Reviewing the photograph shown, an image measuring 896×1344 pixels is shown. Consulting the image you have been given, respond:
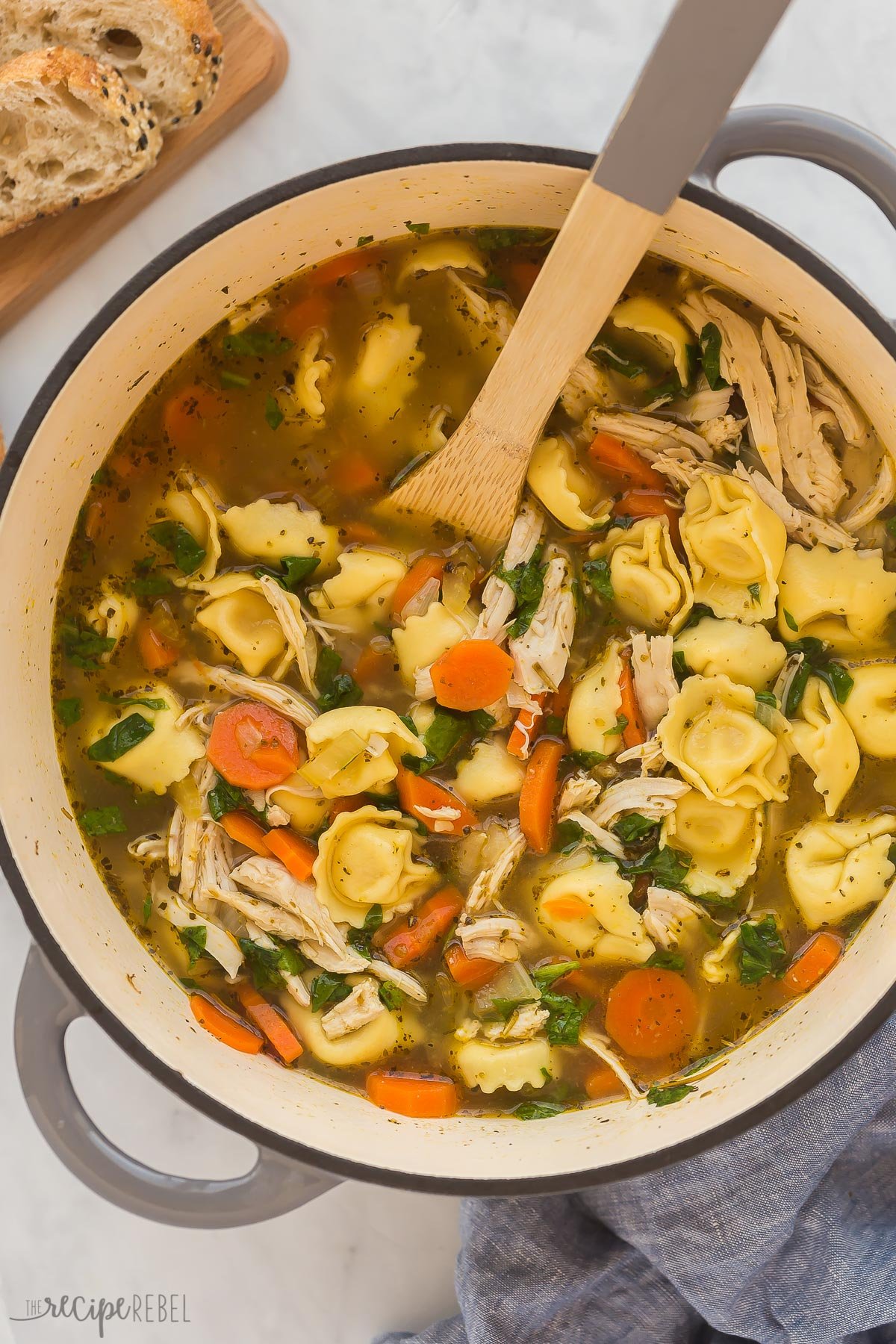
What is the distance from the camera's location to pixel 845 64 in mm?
2746

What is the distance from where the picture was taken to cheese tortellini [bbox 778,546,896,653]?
99.3 inches

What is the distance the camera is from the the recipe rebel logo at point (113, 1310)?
3.05 m

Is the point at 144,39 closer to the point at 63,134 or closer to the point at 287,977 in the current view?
the point at 63,134

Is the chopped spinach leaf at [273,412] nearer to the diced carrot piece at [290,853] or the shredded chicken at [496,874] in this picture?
the diced carrot piece at [290,853]

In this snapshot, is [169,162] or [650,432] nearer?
[650,432]

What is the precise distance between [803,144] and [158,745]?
1912 mm

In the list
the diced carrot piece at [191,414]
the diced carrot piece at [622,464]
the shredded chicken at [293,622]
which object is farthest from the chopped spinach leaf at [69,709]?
Answer: the diced carrot piece at [622,464]

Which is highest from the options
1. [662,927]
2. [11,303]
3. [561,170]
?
[561,170]

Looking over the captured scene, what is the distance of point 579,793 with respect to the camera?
2.65m

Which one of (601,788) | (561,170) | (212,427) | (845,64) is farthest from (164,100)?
(601,788)

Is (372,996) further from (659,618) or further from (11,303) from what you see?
(11,303)

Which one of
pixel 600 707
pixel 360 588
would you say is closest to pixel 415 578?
pixel 360 588

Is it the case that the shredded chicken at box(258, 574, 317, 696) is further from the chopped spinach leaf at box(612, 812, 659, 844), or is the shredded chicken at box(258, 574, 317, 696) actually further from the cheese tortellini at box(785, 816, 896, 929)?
the cheese tortellini at box(785, 816, 896, 929)

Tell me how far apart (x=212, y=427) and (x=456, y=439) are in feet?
1.93
